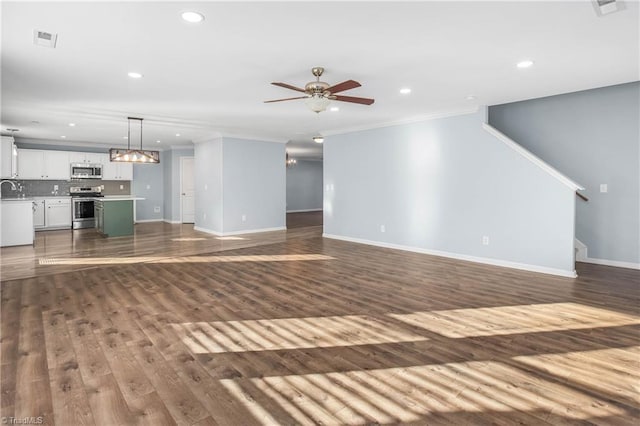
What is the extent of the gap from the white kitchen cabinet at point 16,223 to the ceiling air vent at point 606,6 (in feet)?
30.0

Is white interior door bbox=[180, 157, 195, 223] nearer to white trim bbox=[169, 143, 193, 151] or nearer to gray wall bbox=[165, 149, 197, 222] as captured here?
gray wall bbox=[165, 149, 197, 222]

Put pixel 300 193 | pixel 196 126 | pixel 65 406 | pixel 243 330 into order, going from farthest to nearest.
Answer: pixel 300 193
pixel 196 126
pixel 243 330
pixel 65 406

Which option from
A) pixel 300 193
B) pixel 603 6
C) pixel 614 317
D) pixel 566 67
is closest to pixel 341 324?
pixel 614 317

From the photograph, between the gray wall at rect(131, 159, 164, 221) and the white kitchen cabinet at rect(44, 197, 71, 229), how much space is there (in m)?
Answer: 1.91

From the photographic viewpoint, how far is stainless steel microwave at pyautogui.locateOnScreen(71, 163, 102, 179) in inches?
393

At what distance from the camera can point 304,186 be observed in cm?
1574

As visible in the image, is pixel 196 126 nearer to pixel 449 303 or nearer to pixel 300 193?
pixel 449 303

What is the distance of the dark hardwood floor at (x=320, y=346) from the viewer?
6.43 ft

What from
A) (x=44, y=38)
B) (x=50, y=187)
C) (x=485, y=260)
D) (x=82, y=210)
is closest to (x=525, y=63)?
(x=485, y=260)

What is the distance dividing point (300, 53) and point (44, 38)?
2.21m

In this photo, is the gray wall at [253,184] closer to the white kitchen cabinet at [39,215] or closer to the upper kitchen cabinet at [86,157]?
the upper kitchen cabinet at [86,157]

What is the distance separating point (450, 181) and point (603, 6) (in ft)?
12.0

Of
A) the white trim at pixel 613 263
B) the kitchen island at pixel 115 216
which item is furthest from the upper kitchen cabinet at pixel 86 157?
the white trim at pixel 613 263

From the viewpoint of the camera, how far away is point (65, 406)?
76.9 inches
